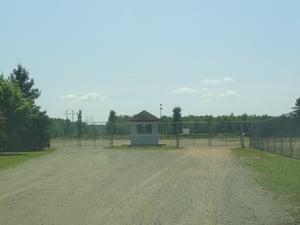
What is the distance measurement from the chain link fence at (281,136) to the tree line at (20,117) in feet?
54.3

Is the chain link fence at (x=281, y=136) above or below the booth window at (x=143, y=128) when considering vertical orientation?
below

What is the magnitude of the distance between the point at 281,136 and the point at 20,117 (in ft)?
57.9

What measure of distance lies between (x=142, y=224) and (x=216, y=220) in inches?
59.2

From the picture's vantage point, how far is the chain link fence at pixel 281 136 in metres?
30.5

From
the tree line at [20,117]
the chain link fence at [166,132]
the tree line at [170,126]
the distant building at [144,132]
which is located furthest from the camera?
the chain link fence at [166,132]

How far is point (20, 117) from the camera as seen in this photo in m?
39.8

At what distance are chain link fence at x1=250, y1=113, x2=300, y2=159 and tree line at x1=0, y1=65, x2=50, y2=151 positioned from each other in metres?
16.5

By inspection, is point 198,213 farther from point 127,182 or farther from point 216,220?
point 127,182

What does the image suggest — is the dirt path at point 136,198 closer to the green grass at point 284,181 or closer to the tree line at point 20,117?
the green grass at point 284,181

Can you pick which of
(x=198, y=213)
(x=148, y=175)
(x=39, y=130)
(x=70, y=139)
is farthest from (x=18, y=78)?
(x=198, y=213)

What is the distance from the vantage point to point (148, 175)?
21.9 m

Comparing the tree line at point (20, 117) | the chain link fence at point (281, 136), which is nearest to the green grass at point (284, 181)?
the chain link fence at point (281, 136)

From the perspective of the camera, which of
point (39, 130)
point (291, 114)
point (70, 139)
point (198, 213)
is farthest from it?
point (70, 139)

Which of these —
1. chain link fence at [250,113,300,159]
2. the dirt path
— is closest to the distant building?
chain link fence at [250,113,300,159]
